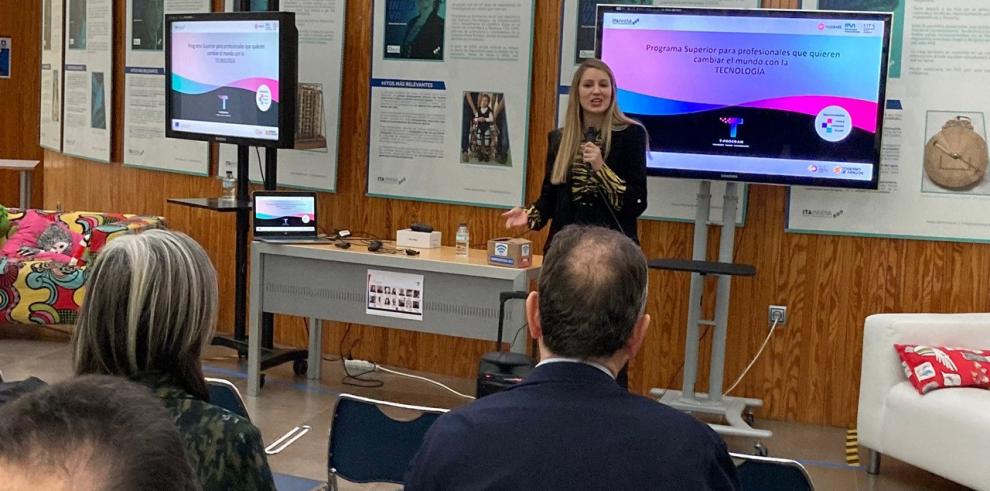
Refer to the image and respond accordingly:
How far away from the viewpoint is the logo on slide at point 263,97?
5855mm

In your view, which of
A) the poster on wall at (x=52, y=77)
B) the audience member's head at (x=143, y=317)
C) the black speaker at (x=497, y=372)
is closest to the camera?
the audience member's head at (x=143, y=317)

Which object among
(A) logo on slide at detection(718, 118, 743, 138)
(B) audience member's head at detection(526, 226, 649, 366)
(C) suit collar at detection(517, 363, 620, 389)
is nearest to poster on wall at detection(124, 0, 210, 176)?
(A) logo on slide at detection(718, 118, 743, 138)

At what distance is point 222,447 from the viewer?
2.02 metres

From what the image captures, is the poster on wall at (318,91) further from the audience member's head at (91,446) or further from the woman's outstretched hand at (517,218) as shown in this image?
the audience member's head at (91,446)

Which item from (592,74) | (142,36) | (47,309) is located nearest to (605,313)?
(592,74)

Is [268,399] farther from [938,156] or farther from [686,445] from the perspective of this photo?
[686,445]

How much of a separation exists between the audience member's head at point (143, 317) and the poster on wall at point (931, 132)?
12.8 ft

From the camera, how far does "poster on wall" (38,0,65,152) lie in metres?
8.19

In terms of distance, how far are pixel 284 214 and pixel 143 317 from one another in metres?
3.74

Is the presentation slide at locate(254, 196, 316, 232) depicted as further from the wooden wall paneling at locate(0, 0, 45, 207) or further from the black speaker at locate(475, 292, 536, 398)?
the wooden wall paneling at locate(0, 0, 45, 207)

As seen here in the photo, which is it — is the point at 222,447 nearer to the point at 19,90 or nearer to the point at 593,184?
the point at 593,184

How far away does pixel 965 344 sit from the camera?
4.85 m

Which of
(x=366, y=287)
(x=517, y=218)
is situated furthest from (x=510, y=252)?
(x=366, y=287)

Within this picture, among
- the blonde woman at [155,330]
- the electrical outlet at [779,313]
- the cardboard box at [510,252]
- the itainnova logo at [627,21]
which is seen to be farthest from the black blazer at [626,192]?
the blonde woman at [155,330]
